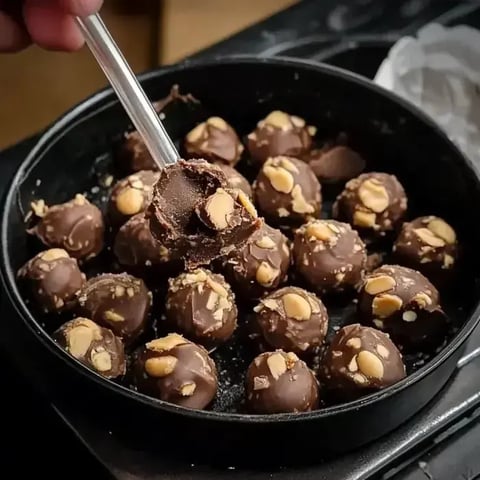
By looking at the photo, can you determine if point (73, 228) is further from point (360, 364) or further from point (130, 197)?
point (360, 364)

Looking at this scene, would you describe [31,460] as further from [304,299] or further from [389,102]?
[389,102]

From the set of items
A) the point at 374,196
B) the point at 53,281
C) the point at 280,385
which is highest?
the point at 53,281

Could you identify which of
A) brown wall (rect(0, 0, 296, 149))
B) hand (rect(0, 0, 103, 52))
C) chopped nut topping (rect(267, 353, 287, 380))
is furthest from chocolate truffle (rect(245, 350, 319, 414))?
brown wall (rect(0, 0, 296, 149))

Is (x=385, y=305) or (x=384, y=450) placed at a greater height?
(x=385, y=305)

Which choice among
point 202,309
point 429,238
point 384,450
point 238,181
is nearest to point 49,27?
point 238,181

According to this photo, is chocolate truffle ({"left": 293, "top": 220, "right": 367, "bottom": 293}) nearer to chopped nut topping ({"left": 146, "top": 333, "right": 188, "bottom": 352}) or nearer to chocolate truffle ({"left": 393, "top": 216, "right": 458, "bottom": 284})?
chocolate truffle ({"left": 393, "top": 216, "right": 458, "bottom": 284})

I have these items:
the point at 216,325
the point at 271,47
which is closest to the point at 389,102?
the point at 271,47

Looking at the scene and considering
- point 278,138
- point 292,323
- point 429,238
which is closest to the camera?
point 292,323
